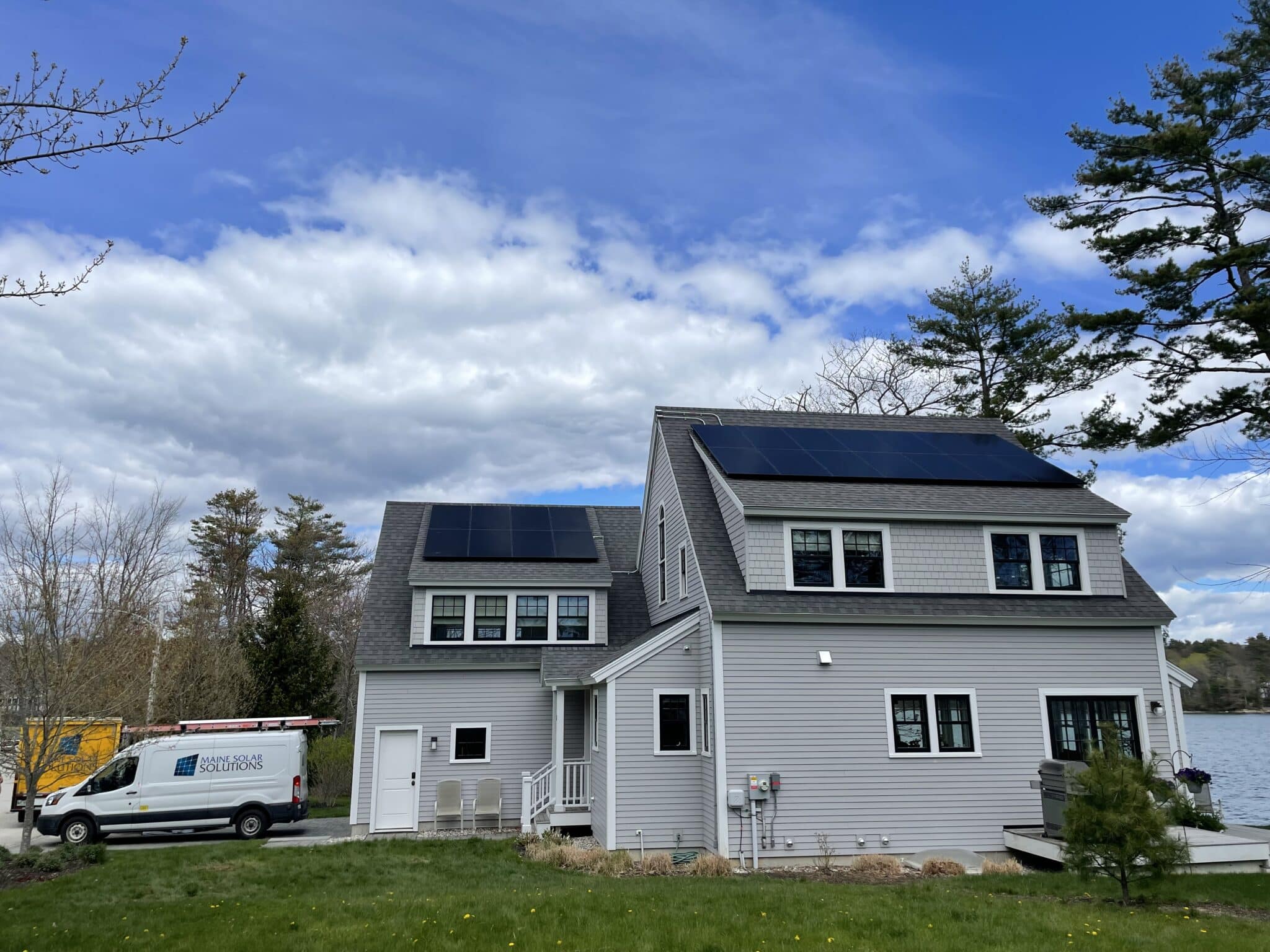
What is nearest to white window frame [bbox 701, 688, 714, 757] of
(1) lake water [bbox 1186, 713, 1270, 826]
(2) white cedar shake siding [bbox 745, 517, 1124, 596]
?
(2) white cedar shake siding [bbox 745, 517, 1124, 596]

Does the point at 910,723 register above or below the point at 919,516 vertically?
below

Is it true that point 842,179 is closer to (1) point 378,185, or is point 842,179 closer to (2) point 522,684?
(1) point 378,185

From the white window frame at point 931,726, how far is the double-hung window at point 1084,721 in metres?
1.38

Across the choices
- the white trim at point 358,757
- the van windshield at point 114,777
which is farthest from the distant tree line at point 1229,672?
the van windshield at point 114,777

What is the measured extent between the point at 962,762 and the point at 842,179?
11.2 meters

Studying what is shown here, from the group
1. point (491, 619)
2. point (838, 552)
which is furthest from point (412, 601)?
point (838, 552)

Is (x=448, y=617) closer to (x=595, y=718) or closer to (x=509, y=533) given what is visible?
(x=509, y=533)

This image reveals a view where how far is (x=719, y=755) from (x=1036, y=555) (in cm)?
735

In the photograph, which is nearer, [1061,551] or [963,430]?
[1061,551]

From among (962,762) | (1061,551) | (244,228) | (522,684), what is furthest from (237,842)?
(1061,551)

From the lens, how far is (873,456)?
1809cm

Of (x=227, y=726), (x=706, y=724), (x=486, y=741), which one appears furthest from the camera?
(x=486, y=741)

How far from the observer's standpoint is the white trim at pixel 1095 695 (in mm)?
14742

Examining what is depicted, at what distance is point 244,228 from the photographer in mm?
11680
